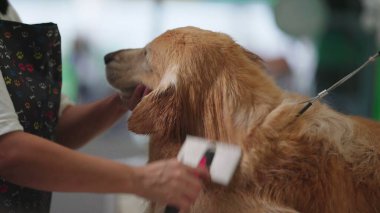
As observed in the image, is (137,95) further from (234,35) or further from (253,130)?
(234,35)

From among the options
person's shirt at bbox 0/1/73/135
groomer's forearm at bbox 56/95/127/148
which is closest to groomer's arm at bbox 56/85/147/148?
groomer's forearm at bbox 56/95/127/148

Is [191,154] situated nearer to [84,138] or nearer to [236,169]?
[236,169]

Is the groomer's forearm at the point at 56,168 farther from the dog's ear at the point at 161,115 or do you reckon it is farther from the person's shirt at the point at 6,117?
the dog's ear at the point at 161,115

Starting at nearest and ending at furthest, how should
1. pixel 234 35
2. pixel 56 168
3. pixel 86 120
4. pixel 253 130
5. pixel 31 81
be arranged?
1. pixel 56 168
2. pixel 253 130
3. pixel 31 81
4. pixel 86 120
5. pixel 234 35

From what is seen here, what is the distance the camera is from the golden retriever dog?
0.92 metres

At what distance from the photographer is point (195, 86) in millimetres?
1021

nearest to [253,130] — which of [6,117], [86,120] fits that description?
[6,117]

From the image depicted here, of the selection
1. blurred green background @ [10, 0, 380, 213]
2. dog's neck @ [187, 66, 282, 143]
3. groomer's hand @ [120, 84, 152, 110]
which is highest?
dog's neck @ [187, 66, 282, 143]

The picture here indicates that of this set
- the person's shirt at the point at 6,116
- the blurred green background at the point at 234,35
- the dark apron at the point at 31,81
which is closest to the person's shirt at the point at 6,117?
the person's shirt at the point at 6,116

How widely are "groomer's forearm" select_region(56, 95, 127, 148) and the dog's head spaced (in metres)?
0.32

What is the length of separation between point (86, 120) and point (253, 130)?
60 centimetres

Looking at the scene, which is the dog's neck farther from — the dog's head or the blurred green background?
the blurred green background

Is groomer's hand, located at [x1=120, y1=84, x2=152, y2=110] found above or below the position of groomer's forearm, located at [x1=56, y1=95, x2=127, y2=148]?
above

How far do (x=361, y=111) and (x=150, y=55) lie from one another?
1.95 metres
